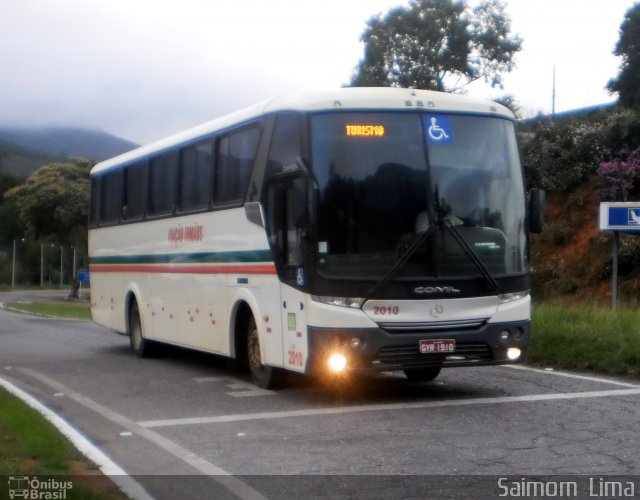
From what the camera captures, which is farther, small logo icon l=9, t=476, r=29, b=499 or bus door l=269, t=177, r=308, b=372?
bus door l=269, t=177, r=308, b=372

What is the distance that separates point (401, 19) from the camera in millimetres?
45250

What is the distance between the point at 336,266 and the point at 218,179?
3489 mm

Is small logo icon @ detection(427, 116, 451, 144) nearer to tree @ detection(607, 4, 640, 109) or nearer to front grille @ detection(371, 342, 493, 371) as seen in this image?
front grille @ detection(371, 342, 493, 371)

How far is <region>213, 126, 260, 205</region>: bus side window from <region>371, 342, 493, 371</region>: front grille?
3.03 metres

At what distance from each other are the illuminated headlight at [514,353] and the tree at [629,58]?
27887 mm

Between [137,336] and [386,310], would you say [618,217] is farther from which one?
[386,310]

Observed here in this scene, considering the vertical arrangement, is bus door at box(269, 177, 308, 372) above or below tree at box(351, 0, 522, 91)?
below

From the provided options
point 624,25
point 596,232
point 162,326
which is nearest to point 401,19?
point 624,25

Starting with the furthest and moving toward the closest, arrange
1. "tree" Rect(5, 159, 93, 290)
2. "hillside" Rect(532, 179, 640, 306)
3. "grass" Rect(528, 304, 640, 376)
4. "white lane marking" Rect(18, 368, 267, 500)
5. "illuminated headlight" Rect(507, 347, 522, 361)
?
"tree" Rect(5, 159, 93, 290), "hillside" Rect(532, 179, 640, 306), "grass" Rect(528, 304, 640, 376), "illuminated headlight" Rect(507, 347, 522, 361), "white lane marking" Rect(18, 368, 267, 500)

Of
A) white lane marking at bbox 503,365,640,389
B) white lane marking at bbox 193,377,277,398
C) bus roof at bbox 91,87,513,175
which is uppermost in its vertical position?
bus roof at bbox 91,87,513,175

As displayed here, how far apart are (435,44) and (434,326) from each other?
34.9 metres

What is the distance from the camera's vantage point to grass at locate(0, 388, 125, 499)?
297 inches

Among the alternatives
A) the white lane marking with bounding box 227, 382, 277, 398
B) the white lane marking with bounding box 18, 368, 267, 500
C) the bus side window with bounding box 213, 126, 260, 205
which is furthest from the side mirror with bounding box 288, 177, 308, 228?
the white lane marking with bounding box 18, 368, 267, 500

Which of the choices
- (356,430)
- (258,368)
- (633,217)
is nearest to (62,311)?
(633,217)
